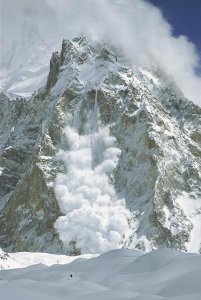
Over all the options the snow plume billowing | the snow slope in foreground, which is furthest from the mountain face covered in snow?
the snow slope in foreground

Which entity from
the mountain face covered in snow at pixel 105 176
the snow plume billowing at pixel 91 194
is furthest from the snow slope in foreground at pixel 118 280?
the snow plume billowing at pixel 91 194

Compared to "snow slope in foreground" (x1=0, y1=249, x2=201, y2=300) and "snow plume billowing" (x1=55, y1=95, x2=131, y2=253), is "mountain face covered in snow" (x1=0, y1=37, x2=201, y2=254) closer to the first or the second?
"snow plume billowing" (x1=55, y1=95, x2=131, y2=253)

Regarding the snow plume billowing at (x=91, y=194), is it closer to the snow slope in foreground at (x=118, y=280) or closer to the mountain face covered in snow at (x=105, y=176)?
the mountain face covered in snow at (x=105, y=176)

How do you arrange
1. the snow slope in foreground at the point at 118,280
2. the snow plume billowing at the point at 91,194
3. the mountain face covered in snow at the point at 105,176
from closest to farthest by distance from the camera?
the snow slope in foreground at the point at 118,280
the snow plume billowing at the point at 91,194
the mountain face covered in snow at the point at 105,176

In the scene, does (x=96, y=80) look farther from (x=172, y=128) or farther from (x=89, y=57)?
(x=172, y=128)

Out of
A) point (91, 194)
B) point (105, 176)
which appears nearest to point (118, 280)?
point (91, 194)

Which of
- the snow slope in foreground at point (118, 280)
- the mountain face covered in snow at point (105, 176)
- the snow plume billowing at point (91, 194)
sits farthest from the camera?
the mountain face covered in snow at point (105, 176)
